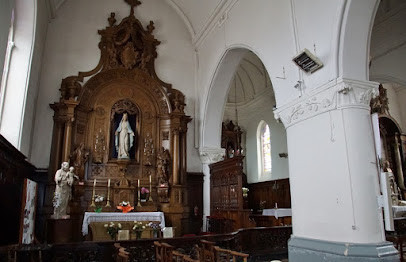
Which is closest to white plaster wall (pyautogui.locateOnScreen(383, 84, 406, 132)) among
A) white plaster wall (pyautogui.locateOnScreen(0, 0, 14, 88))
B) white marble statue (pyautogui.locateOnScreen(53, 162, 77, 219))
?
white marble statue (pyautogui.locateOnScreen(53, 162, 77, 219))

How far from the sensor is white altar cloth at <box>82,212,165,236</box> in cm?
898

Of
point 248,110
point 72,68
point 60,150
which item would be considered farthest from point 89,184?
point 248,110

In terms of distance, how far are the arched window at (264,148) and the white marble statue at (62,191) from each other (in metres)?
9.49

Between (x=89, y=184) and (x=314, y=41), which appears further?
(x=89, y=184)

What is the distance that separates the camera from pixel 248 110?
1709cm

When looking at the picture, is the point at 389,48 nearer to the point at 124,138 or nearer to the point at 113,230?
the point at 124,138

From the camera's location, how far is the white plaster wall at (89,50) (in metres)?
10.4

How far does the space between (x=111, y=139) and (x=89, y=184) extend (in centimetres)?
163

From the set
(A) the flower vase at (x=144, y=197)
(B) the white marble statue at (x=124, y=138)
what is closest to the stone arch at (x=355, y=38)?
(B) the white marble statue at (x=124, y=138)

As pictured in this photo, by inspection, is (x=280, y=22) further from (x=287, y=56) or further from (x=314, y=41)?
(x=314, y=41)

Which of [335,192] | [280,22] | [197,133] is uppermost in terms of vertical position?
[280,22]

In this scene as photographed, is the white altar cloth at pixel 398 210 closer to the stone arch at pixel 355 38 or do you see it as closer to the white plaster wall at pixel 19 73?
the stone arch at pixel 355 38

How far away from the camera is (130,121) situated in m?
11.5

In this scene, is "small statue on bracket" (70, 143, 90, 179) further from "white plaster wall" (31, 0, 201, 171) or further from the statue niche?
the statue niche
